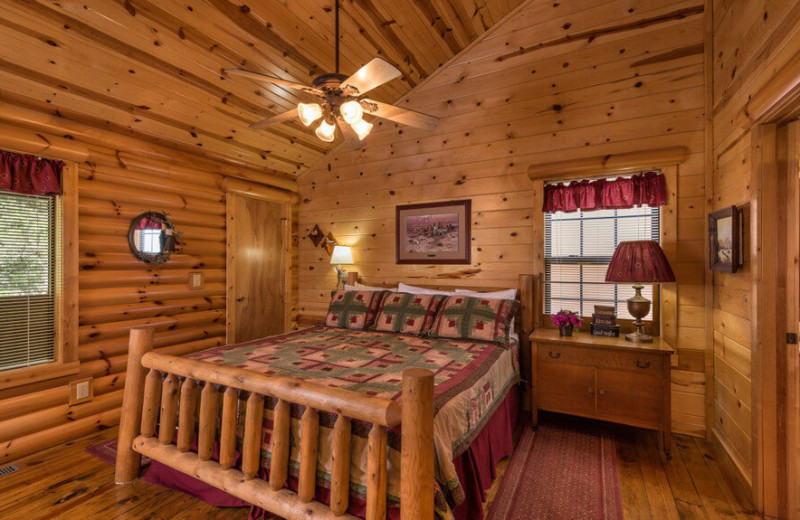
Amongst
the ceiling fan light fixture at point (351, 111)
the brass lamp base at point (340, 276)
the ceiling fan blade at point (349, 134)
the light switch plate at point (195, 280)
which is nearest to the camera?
the ceiling fan light fixture at point (351, 111)

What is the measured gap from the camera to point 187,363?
183cm

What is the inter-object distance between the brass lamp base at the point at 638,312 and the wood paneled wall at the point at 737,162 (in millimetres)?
418

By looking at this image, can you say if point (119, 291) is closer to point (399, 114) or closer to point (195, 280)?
point (195, 280)

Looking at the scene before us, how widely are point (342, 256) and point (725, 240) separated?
3.08 metres

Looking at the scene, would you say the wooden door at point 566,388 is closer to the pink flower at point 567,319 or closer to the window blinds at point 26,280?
the pink flower at point 567,319

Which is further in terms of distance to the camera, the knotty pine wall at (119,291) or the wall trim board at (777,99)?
the knotty pine wall at (119,291)

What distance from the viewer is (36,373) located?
243 centimetres

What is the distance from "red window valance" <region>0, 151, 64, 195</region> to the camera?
7.54 feet

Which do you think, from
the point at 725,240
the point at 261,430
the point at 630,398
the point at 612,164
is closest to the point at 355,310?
the point at 261,430

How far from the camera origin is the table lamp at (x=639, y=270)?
2.36m

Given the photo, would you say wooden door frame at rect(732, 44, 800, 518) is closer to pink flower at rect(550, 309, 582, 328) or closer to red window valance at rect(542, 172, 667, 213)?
red window valance at rect(542, 172, 667, 213)

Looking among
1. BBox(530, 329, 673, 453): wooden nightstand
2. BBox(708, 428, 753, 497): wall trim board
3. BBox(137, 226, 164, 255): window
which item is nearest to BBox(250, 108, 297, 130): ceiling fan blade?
BBox(137, 226, 164, 255): window

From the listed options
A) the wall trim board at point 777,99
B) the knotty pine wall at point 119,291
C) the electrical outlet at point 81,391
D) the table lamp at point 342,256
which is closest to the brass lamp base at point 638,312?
the wall trim board at point 777,99

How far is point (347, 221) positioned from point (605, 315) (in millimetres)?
2714
